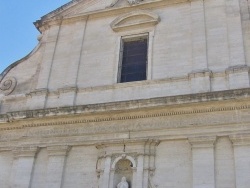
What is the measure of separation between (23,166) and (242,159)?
6.33 m

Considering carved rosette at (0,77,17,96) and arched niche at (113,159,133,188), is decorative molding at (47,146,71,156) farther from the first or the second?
carved rosette at (0,77,17,96)

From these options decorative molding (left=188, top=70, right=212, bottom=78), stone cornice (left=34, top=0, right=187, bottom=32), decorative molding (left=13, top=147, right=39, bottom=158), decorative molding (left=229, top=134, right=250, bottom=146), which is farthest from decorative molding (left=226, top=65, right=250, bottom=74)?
decorative molding (left=13, top=147, right=39, bottom=158)

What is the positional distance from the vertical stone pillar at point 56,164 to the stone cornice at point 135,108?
0.86 m

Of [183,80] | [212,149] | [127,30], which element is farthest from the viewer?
[127,30]

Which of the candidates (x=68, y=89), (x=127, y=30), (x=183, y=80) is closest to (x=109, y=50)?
(x=127, y=30)

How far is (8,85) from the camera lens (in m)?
15.0

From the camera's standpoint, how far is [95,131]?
41.1ft

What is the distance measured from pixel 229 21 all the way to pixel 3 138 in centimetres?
789

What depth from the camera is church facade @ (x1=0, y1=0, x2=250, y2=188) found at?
11234 millimetres

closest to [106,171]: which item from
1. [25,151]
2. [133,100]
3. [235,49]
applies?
[133,100]

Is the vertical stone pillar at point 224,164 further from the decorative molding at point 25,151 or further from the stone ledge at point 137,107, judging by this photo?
the decorative molding at point 25,151

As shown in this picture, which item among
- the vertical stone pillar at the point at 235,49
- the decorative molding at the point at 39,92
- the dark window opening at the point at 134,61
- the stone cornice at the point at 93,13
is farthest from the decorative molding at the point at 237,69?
the decorative molding at the point at 39,92

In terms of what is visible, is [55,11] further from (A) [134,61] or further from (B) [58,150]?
(B) [58,150]

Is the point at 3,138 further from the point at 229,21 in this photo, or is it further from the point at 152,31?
the point at 229,21
